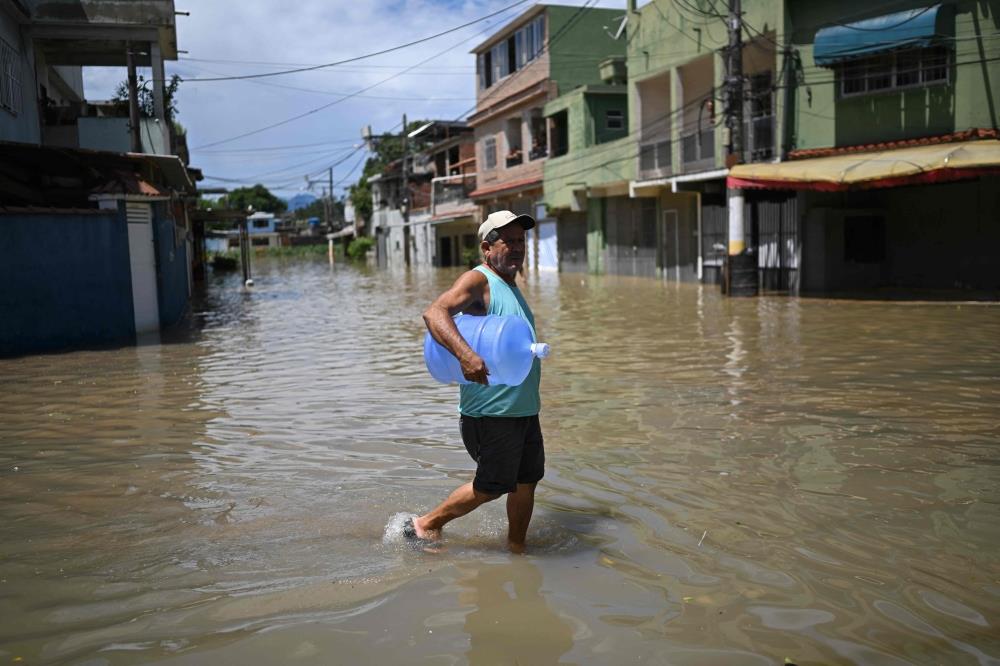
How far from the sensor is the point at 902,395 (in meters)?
8.50

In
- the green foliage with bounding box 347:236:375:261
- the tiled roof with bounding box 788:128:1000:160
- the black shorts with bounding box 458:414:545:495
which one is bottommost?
the black shorts with bounding box 458:414:545:495

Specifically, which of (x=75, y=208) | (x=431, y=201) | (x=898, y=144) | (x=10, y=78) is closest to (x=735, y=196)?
(x=898, y=144)

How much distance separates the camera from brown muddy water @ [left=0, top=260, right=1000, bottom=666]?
3.65 m

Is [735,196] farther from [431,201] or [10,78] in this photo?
[431,201]

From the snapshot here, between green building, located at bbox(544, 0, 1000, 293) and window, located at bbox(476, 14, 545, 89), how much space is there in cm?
767

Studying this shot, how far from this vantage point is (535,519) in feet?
17.2

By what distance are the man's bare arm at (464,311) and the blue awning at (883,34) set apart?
18.2 meters

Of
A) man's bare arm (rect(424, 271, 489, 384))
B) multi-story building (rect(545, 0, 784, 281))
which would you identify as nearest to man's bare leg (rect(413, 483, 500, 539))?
man's bare arm (rect(424, 271, 489, 384))

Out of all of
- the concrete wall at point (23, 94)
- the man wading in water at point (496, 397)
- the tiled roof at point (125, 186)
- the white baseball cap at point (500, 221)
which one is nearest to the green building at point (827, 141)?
the tiled roof at point (125, 186)

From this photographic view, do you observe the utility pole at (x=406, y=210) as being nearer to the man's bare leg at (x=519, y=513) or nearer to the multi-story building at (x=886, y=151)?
the multi-story building at (x=886, y=151)

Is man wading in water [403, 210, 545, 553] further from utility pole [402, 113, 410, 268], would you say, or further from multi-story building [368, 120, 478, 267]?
utility pole [402, 113, 410, 268]

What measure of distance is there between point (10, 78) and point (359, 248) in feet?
178

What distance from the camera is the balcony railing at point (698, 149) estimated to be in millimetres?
25750

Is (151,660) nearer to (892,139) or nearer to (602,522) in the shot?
(602,522)
